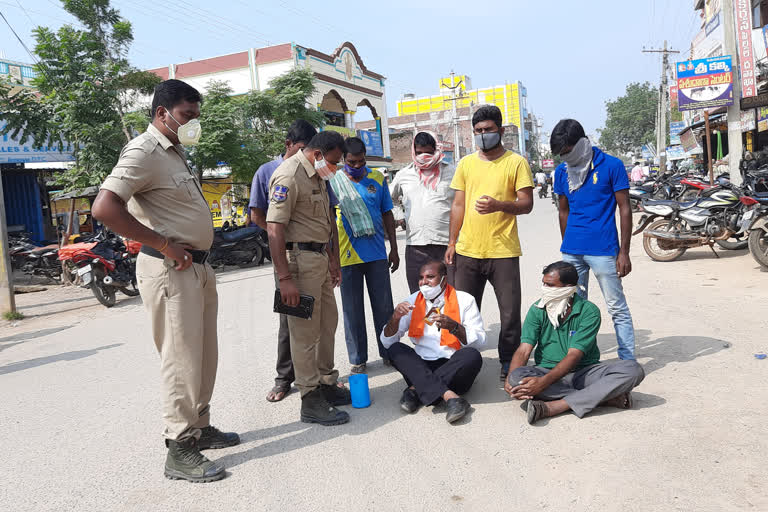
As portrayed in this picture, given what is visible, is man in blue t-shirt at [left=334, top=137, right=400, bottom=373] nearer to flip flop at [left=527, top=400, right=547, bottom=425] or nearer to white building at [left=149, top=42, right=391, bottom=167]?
flip flop at [left=527, top=400, right=547, bottom=425]

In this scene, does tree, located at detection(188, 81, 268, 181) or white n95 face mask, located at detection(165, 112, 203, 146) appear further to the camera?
tree, located at detection(188, 81, 268, 181)

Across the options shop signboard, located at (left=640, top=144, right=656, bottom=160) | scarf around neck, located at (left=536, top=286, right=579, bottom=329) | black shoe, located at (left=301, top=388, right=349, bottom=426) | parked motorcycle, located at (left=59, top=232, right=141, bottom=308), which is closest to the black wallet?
black shoe, located at (left=301, top=388, right=349, bottom=426)

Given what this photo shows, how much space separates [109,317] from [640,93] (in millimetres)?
75510

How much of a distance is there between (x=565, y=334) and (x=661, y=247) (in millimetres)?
6751

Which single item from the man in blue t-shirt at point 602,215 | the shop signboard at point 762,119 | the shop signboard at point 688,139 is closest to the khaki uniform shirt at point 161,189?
the man in blue t-shirt at point 602,215

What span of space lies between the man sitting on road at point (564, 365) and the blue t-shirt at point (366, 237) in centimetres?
146

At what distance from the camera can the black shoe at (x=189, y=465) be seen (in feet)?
10.3

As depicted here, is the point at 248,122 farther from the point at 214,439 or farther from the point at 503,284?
the point at 214,439

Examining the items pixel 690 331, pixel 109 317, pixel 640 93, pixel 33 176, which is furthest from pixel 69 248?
pixel 640 93

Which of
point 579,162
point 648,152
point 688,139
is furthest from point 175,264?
point 648,152

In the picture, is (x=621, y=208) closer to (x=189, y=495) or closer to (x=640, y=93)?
(x=189, y=495)

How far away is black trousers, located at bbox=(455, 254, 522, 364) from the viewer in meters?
4.32

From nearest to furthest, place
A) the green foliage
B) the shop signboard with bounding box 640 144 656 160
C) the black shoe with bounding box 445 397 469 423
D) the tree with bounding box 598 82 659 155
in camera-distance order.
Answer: the black shoe with bounding box 445 397 469 423 < the green foliage < the shop signboard with bounding box 640 144 656 160 < the tree with bounding box 598 82 659 155

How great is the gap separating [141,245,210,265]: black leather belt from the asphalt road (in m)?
1.17
